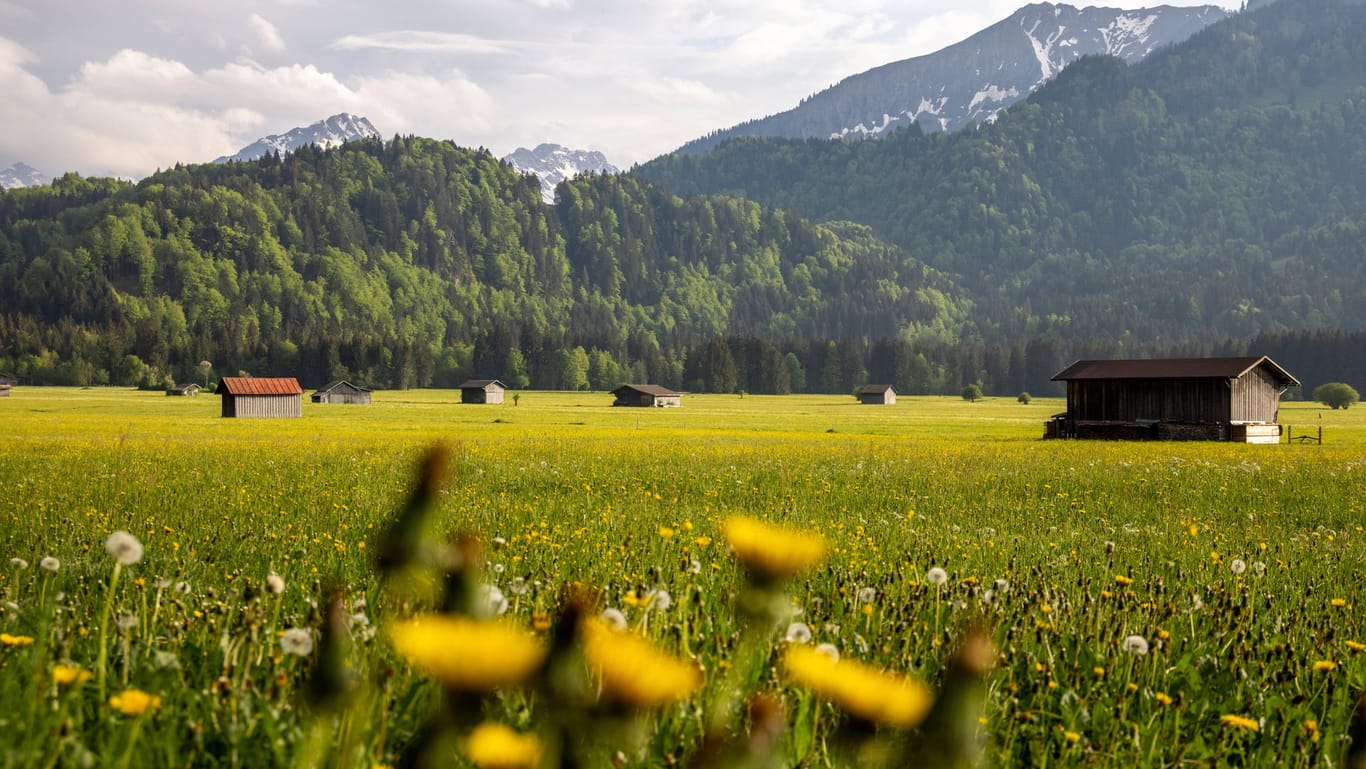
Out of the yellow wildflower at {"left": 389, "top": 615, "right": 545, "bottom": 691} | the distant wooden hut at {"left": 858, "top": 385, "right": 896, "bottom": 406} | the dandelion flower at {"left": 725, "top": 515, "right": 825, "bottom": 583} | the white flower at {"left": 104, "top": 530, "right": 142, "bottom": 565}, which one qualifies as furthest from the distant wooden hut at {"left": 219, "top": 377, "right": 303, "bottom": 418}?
the distant wooden hut at {"left": 858, "top": 385, "right": 896, "bottom": 406}

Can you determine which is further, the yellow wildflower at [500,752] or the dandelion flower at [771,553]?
the dandelion flower at [771,553]

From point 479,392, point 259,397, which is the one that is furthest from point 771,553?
point 479,392

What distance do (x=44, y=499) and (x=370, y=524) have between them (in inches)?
241

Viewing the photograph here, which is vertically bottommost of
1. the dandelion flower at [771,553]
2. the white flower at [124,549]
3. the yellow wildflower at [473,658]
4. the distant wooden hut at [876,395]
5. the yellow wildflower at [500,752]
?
the distant wooden hut at [876,395]

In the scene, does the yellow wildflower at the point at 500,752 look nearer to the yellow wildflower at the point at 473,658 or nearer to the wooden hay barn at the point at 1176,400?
the yellow wildflower at the point at 473,658

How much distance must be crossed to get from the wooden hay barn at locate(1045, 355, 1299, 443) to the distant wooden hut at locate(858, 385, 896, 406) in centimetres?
9320

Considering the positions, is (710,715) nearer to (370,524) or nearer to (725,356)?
(370,524)

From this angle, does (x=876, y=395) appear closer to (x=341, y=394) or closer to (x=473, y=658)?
(x=341, y=394)

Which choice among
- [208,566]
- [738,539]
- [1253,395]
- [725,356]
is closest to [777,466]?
[208,566]

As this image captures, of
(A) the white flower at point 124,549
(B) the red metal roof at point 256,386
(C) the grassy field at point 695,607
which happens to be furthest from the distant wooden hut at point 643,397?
(A) the white flower at point 124,549

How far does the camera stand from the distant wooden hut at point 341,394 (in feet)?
390

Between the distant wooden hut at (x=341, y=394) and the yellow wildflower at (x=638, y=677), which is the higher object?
the yellow wildflower at (x=638, y=677)

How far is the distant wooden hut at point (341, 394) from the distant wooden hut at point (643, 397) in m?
32.1

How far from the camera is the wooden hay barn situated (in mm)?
51375
